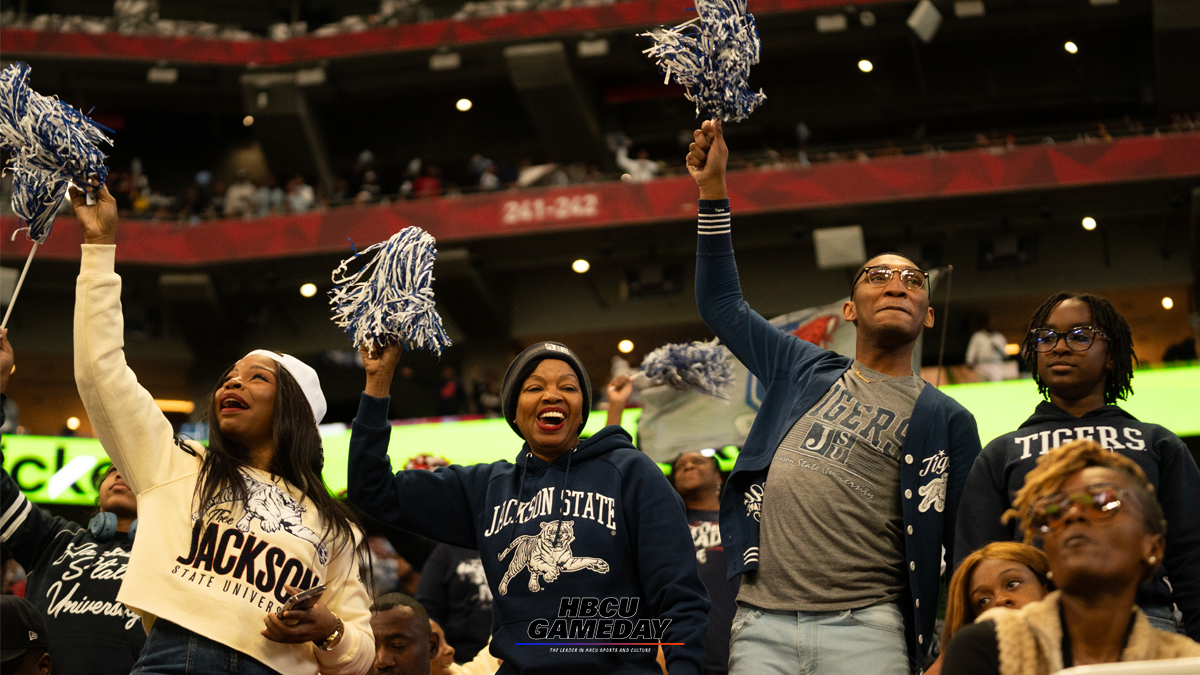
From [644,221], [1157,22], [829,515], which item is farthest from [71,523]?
[1157,22]

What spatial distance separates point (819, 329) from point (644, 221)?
8.81m

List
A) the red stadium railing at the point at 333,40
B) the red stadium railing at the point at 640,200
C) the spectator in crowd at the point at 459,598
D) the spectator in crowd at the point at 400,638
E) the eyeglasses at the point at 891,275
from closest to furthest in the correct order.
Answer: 1. the eyeglasses at the point at 891,275
2. the spectator in crowd at the point at 400,638
3. the spectator in crowd at the point at 459,598
4. the red stadium railing at the point at 640,200
5. the red stadium railing at the point at 333,40

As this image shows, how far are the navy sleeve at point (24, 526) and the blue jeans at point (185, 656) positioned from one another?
117cm

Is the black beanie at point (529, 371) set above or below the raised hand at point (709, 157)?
below

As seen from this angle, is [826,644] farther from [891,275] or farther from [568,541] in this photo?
[891,275]

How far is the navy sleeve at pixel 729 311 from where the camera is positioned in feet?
10.2

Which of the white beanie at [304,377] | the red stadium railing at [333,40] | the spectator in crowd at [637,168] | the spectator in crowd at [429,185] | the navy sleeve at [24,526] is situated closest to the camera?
the white beanie at [304,377]

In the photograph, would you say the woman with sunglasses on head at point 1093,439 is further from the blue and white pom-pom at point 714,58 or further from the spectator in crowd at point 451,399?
the spectator in crowd at point 451,399

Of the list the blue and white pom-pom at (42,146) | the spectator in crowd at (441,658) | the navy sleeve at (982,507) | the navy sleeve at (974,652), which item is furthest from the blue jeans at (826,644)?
the blue and white pom-pom at (42,146)

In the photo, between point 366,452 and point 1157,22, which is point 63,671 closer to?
point 366,452

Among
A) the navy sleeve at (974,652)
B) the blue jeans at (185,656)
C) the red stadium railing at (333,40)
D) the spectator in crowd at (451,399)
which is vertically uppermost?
the red stadium railing at (333,40)

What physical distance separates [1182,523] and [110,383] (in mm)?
2345

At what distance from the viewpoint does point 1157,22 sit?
49.2 feet

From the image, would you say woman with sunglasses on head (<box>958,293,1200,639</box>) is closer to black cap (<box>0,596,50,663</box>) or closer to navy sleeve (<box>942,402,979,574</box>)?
navy sleeve (<box>942,402,979,574</box>)
